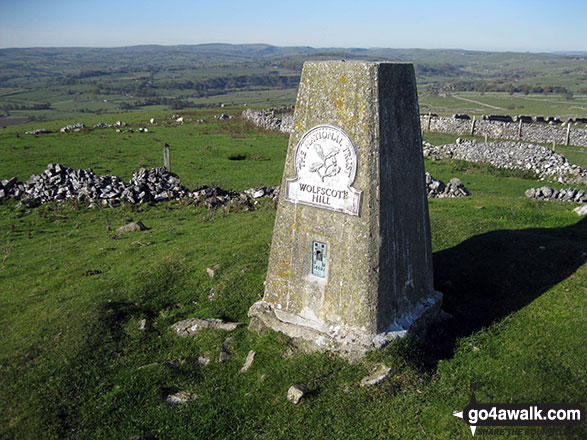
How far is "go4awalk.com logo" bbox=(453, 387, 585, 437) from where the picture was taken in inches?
256

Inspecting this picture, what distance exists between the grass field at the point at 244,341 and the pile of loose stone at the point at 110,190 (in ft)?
13.8

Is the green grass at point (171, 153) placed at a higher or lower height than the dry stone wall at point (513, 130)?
lower

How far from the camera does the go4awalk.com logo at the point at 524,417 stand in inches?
256

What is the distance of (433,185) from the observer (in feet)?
79.4

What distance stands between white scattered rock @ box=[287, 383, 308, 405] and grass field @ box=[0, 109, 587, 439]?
5.4 inches

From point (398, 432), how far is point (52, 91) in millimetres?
164484

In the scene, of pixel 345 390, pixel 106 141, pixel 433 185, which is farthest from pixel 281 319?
pixel 106 141

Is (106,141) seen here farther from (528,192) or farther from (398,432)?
(398,432)

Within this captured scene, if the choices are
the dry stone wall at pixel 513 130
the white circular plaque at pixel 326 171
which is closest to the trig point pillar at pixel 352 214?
the white circular plaque at pixel 326 171

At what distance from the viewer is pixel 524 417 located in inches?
267

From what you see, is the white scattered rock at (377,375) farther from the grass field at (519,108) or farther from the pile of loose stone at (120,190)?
the grass field at (519,108)

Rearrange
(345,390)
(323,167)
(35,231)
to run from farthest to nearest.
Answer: (35,231), (323,167), (345,390)

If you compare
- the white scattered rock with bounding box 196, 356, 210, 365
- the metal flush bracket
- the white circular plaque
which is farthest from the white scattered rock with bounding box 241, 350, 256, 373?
the white circular plaque

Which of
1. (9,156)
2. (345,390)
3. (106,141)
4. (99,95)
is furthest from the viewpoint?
(99,95)
